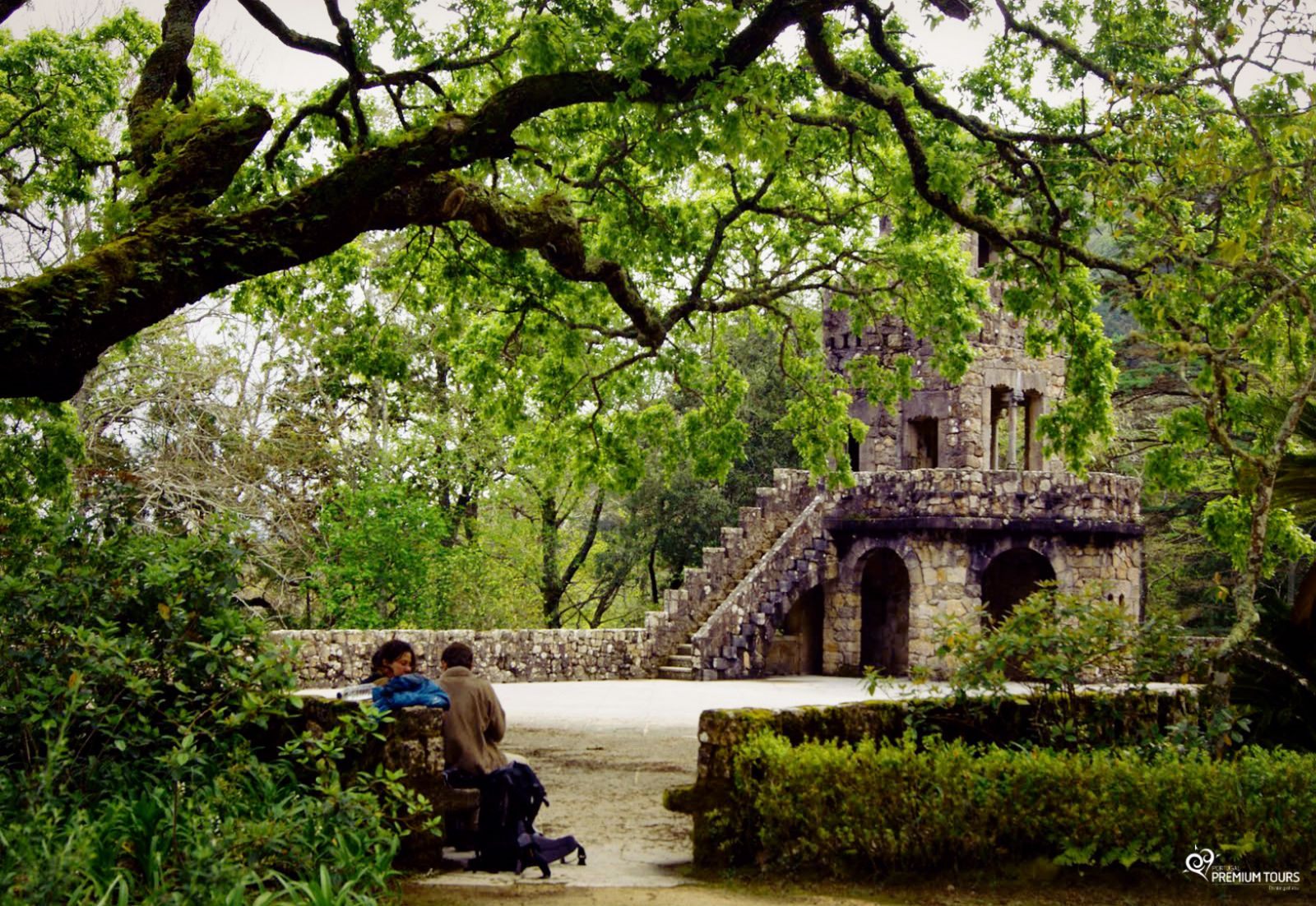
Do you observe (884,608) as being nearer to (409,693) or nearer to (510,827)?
(510,827)

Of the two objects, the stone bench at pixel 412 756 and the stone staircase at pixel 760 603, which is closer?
the stone bench at pixel 412 756

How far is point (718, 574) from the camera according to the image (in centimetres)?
2677

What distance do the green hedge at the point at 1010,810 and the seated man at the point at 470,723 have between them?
1561 millimetres

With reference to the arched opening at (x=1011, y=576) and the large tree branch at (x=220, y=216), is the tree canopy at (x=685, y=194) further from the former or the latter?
the arched opening at (x=1011, y=576)

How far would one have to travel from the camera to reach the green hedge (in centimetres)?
720

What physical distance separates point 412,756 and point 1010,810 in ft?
11.0

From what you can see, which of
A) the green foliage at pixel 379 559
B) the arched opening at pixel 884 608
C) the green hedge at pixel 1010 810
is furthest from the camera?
the arched opening at pixel 884 608

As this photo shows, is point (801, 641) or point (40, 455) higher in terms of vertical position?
point (40, 455)

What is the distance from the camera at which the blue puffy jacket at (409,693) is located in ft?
25.8

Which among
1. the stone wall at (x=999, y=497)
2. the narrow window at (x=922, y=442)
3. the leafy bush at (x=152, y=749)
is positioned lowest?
the leafy bush at (x=152, y=749)

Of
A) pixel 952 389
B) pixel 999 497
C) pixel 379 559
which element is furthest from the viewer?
pixel 952 389

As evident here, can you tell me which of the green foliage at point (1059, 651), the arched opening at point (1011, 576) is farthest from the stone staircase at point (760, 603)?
the green foliage at point (1059, 651)

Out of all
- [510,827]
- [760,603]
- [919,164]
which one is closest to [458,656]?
[510,827]

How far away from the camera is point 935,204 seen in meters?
12.7
